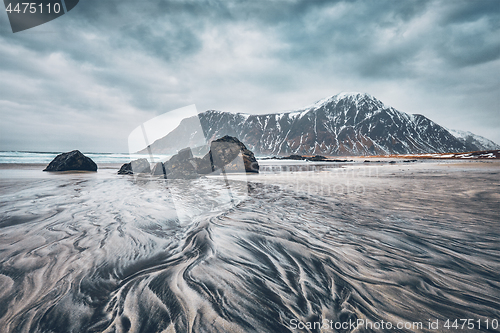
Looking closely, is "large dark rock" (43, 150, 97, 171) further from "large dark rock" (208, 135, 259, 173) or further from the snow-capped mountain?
the snow-capped mountain

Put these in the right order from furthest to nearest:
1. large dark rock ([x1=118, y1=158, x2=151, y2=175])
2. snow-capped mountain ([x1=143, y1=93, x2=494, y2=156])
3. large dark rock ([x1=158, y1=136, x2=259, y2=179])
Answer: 1. snow-capped mountain ([x1=143, y1=93, x2=494, y2=156])
2. large dark rock ([x1=158, y1=136, x2=259, y2=179])
3. large dark rock ([x1=118, y1=158, x2=151, y2=175])

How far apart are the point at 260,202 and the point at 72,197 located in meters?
6.43

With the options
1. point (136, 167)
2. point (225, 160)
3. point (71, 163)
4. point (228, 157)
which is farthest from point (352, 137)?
point (71, 163)

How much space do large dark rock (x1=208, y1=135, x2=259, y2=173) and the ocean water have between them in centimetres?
1225

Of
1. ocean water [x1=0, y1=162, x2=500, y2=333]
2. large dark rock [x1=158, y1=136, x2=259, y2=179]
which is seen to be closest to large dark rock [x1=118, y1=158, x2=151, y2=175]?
large dark rock [x1=158, y1=136, x2=259, y2=179]

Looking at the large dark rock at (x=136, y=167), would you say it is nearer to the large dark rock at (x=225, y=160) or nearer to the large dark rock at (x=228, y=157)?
the large dark rock at (x=225, y=160)

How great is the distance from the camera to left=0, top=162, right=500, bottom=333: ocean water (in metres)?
1.64

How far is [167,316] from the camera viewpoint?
5.49 ft

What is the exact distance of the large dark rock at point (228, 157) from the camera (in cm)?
1683

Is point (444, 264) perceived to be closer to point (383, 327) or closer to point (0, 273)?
point (383, 327)

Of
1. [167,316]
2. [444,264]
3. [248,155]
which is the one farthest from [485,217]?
[248,155]

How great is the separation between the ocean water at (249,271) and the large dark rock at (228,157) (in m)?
12.3

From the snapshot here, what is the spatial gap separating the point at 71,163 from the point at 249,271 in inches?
865

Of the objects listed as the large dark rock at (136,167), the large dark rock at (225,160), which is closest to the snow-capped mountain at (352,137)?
the large dark rock at (136,167)
